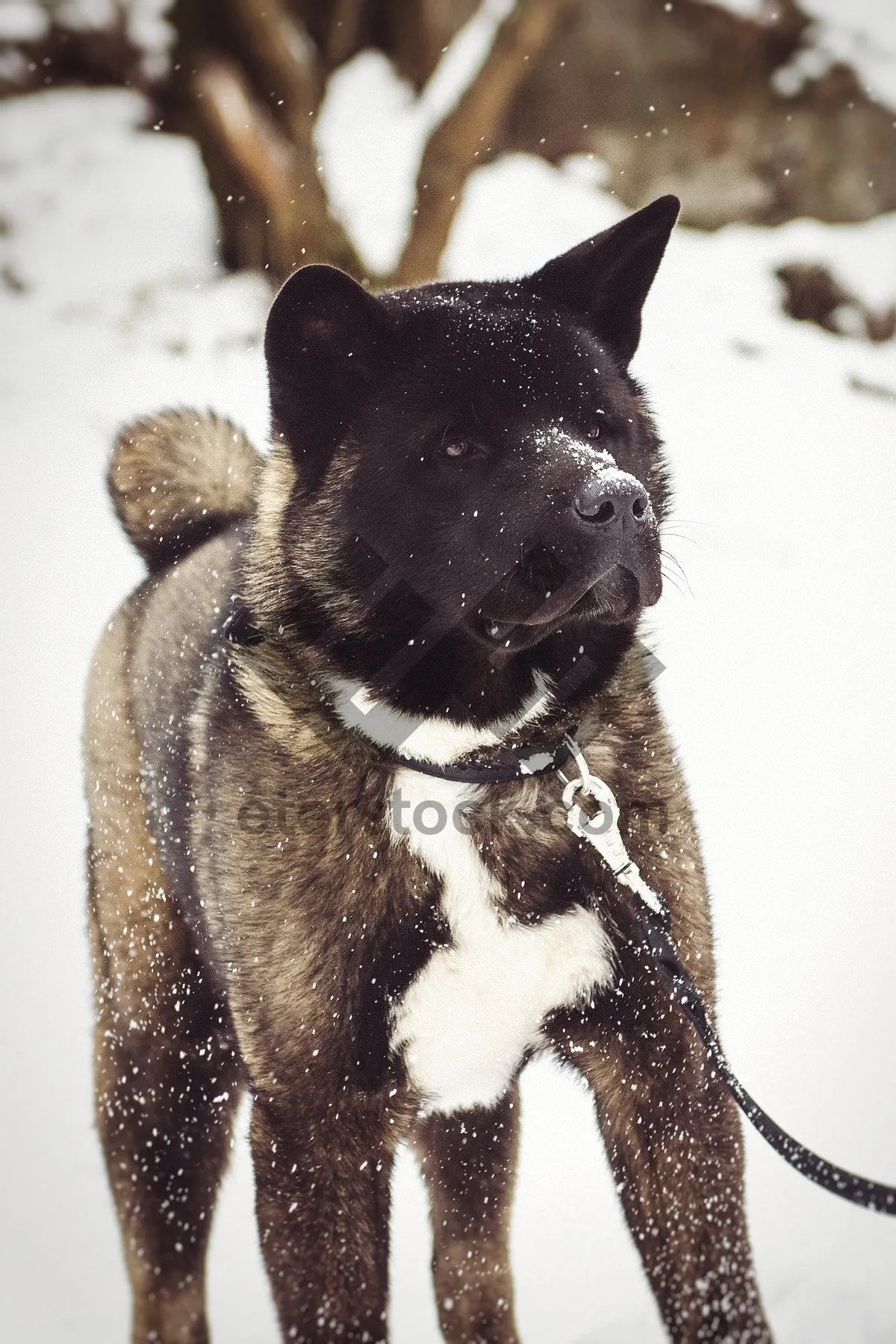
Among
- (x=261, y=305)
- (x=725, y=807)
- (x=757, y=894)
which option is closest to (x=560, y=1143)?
(x=757, y=894)

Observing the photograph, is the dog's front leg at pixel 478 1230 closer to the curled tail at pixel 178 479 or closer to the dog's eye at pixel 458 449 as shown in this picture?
the dog's eye at pixel 458 449

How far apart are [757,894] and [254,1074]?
1.45 metres

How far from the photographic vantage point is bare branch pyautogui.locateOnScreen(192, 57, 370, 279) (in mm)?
2639

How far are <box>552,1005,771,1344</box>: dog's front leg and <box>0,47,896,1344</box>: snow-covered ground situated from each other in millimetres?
230

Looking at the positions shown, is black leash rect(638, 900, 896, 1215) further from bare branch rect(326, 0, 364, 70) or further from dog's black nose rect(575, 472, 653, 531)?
bare branch rect(326, 0, 364, 70)

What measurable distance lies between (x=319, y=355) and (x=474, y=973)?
1.07 m

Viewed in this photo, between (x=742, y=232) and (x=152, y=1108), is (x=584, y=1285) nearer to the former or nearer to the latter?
(x=152, y=1108)

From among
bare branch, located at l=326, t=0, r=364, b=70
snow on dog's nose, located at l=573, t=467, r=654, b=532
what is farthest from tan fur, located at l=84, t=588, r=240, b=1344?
bare branch, located at l=326, t=0, r=364, b=70

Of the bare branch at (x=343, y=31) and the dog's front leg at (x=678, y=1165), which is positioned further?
the bare branch at (x=343, y=31)

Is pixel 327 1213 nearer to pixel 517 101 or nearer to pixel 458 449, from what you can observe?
pixel 458 449

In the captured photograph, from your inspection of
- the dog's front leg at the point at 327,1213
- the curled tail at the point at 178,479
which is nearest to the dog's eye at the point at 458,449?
the curled tail at the point at 178,479

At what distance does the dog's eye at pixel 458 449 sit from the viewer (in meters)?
1.49

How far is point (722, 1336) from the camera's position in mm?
1670

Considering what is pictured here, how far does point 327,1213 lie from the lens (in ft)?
5.05
